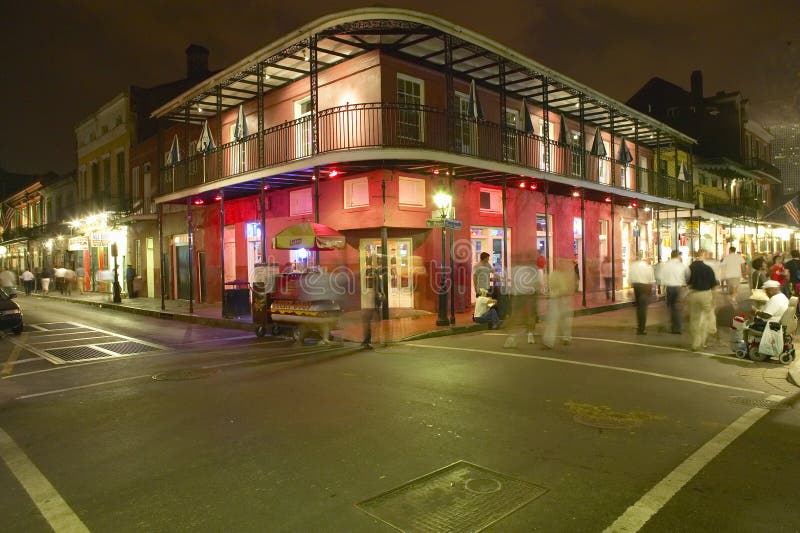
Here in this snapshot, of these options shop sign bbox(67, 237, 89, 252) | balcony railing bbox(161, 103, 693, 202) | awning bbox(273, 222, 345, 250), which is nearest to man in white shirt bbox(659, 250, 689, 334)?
balcony railing bbox(161, 103, 693, 202)

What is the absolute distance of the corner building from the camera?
14.4m

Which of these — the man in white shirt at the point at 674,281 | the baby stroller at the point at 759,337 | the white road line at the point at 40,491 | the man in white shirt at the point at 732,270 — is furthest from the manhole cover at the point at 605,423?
the man in white shirt at the point at 732,270

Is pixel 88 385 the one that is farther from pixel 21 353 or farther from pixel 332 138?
pixel 332 138

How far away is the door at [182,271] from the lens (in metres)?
23.7

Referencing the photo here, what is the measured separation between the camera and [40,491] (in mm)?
4270

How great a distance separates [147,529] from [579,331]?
1123 cm

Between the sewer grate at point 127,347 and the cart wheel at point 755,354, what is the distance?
11.4m

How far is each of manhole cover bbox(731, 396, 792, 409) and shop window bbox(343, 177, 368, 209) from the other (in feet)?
35.8

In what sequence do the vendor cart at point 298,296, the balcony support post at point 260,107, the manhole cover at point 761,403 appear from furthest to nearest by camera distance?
the balcony support post at point 260,107, the vendor cart at point 298,296, the manhole cover at point 761,403

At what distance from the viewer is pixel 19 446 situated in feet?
17.7

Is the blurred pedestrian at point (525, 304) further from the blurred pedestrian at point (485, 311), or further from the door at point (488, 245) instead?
the door at point (488, 245)

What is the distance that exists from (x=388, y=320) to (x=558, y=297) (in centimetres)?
554

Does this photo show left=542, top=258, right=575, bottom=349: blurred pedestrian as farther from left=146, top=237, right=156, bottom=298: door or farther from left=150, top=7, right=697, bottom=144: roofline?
left=146, top=237, right=156, bottom=298: door

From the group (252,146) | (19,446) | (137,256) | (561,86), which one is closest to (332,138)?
(252,146)
